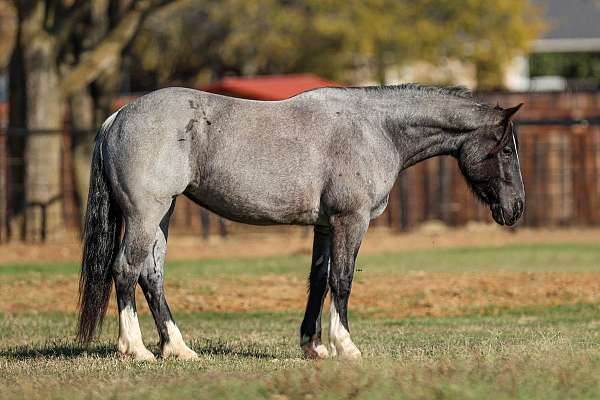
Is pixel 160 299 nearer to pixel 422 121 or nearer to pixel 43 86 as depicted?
pixel 422 121

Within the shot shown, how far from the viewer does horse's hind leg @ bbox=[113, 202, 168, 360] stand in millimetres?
10023

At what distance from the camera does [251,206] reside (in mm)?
10117

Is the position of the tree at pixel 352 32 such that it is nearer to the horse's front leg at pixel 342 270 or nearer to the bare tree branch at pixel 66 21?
the bare tree branch at pixel 66 21

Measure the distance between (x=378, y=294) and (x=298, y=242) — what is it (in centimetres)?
967

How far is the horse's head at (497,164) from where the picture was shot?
10.7 metres

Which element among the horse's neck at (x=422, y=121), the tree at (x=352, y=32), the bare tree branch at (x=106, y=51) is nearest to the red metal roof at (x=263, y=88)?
the bare tree branch at (x=106, y=51)

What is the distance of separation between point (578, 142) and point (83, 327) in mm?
21570

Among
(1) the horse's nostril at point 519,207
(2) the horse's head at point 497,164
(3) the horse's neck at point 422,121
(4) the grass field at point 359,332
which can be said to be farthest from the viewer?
(1) the horse's nostril at point 519,207

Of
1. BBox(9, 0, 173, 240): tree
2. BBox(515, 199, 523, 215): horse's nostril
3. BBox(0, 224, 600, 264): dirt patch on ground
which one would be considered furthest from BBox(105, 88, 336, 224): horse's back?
BBox(9, 0, 173, 240): tree

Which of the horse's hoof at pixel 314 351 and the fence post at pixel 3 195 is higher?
the fence post at pixel 3 195

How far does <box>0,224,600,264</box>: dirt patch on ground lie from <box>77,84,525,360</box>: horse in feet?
36.7


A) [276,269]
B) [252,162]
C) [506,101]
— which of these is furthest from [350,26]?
[252,162]

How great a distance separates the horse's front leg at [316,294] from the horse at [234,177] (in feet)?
0.06

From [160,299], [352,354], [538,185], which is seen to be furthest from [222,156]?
[538,185]
